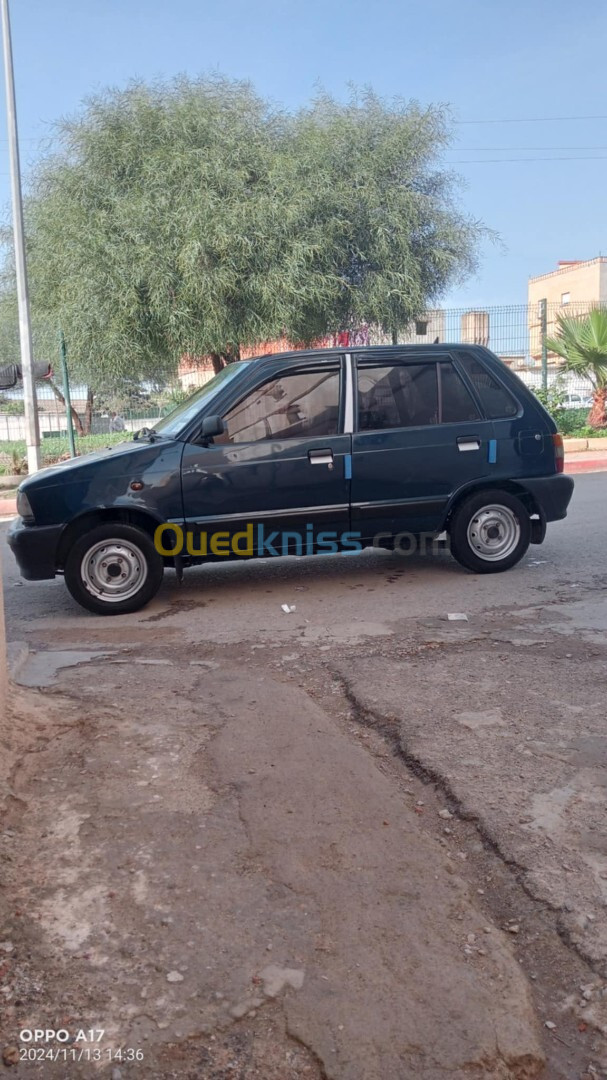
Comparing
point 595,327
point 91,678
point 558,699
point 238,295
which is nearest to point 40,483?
point 91,678

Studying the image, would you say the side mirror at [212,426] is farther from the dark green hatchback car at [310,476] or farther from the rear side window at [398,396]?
the rear side window at [398,396]

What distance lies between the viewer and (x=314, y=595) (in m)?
7.02

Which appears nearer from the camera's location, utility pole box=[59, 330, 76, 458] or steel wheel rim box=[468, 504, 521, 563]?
steel wheel rim box=[468, 504, 521, 563]

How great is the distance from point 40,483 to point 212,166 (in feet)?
39.1

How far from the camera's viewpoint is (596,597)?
21.7ft

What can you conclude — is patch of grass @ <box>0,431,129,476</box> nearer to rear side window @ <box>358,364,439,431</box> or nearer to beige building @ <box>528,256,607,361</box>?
rear side window @ <box>358,364,439,431</box>

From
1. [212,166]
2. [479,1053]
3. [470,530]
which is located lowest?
[479,1053]

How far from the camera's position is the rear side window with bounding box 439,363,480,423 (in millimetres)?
7141

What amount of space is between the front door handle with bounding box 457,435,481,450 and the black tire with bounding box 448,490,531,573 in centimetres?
38

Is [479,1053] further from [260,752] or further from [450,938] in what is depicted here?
[260,752]

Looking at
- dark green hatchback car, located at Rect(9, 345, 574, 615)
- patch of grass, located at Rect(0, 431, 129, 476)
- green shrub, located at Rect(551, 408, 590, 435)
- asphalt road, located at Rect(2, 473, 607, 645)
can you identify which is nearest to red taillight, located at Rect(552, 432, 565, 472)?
dark green hatchback car, located at Rect(9, 345, 574, 615)
